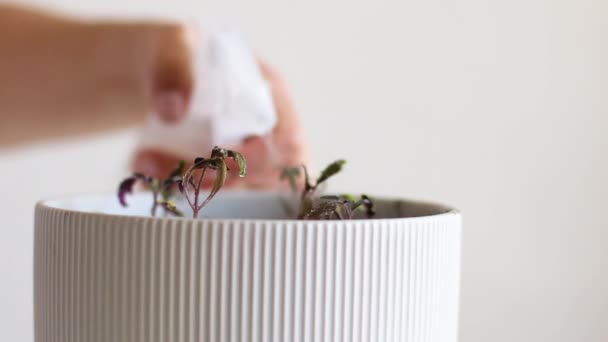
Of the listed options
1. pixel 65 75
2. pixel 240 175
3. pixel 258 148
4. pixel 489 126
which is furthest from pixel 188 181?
pixel 489 126

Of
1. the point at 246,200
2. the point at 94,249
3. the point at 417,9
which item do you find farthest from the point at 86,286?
the point at 417,9

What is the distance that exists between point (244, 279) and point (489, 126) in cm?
66

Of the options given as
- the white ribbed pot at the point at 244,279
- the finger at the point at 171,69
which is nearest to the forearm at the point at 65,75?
the finger at the point at 171,69

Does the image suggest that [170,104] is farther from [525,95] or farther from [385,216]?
[525,95]

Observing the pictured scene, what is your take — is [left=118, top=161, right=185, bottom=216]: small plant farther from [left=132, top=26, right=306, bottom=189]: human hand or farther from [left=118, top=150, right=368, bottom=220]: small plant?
[left=132, top=26, right=306, bottom=189]: human hand

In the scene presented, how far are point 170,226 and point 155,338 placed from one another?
5 cm

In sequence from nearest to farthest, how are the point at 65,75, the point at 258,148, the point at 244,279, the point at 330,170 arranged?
the point at 244,279 < the point at 330,170 < the point at 258,148 < the point at 65,75

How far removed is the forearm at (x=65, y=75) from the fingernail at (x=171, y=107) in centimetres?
5

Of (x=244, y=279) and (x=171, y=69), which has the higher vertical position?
(x=171, y=69)

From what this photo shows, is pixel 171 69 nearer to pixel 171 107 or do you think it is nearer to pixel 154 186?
pixel 171 107

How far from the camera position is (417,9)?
0.88 meters

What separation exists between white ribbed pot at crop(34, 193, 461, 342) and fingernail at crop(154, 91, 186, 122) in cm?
29

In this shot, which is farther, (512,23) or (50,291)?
(512,23)

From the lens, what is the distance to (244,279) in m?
0.28
